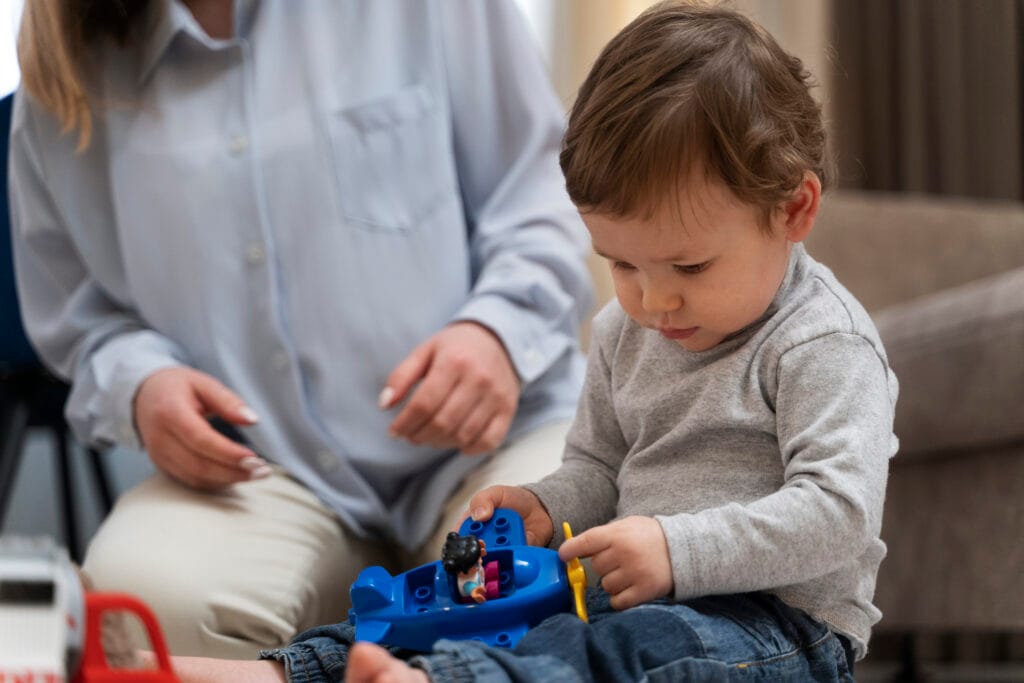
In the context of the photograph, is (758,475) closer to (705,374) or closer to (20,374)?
(705,374)

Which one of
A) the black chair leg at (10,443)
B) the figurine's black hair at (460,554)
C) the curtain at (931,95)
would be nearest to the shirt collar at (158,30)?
the black chair leg at (10,443)

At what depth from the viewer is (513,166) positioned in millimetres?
904

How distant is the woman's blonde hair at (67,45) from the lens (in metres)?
0.77

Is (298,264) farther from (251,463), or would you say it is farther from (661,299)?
(661,299)

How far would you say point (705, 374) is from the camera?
0.62m

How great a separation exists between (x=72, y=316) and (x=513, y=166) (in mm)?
358

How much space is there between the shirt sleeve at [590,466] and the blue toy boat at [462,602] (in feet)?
0.22

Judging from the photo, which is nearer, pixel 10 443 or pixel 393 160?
pixel 393 160

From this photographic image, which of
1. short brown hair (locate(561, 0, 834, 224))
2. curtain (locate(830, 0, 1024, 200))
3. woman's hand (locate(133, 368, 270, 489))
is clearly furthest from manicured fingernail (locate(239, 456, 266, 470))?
curtain (locate(830, 0, 1024, 200))

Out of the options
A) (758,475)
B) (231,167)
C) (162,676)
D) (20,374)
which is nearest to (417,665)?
(162,676)

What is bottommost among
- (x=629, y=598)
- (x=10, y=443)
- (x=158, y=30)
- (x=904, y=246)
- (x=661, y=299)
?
(x=904, y=246)

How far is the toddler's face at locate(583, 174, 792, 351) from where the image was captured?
0.57 metres

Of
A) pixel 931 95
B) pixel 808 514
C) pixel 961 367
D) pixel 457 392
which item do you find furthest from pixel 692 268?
pixel 931 95

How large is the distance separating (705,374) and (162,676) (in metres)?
0.31
